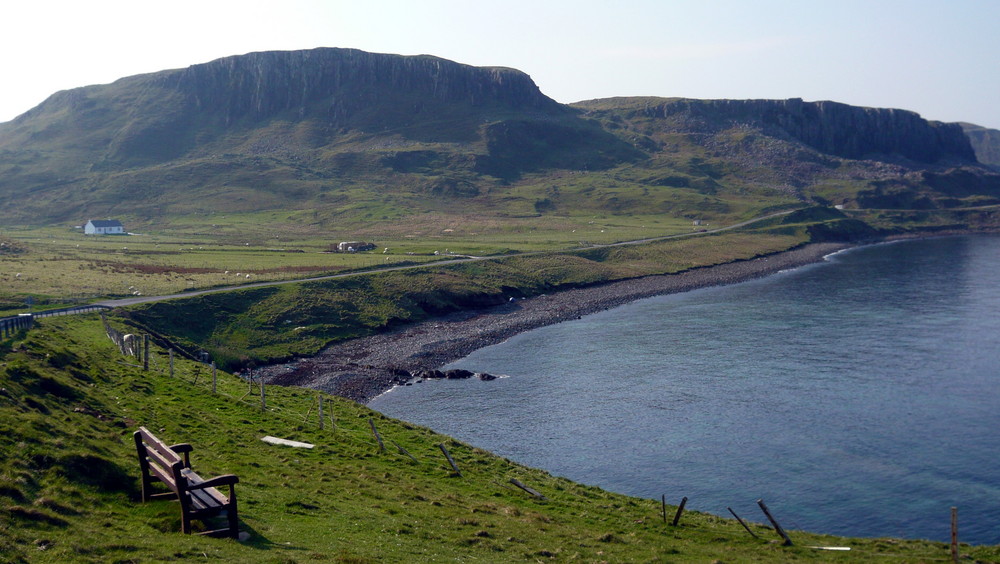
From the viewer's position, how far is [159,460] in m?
21.4

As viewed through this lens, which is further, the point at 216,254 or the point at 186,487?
the point at 216,254

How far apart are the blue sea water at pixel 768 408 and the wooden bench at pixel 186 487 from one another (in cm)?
2867

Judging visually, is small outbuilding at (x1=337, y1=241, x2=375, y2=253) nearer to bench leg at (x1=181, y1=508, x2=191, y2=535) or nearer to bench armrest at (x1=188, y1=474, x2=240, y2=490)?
bench armrest at (x1=188, y1=474, x2=240, y2=490)

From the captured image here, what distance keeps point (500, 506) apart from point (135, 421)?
53.2 ft

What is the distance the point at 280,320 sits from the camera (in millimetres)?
88000

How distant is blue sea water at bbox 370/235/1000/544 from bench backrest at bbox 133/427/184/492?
96.2ft

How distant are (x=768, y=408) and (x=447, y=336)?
42000 millimetres

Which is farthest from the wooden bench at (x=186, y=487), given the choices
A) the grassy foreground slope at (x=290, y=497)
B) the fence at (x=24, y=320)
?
the fence at (x=24, y=320)

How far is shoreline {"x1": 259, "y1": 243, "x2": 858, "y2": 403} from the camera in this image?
235ft

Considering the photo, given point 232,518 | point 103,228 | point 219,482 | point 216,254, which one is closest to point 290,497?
point 232,518

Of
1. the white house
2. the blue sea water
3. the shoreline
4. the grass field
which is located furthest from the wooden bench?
the white house

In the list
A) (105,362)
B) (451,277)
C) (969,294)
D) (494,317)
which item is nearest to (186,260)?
(451,277)

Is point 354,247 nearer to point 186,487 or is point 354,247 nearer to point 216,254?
point 216,254

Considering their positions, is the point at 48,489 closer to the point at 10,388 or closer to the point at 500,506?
the point at 10,388
